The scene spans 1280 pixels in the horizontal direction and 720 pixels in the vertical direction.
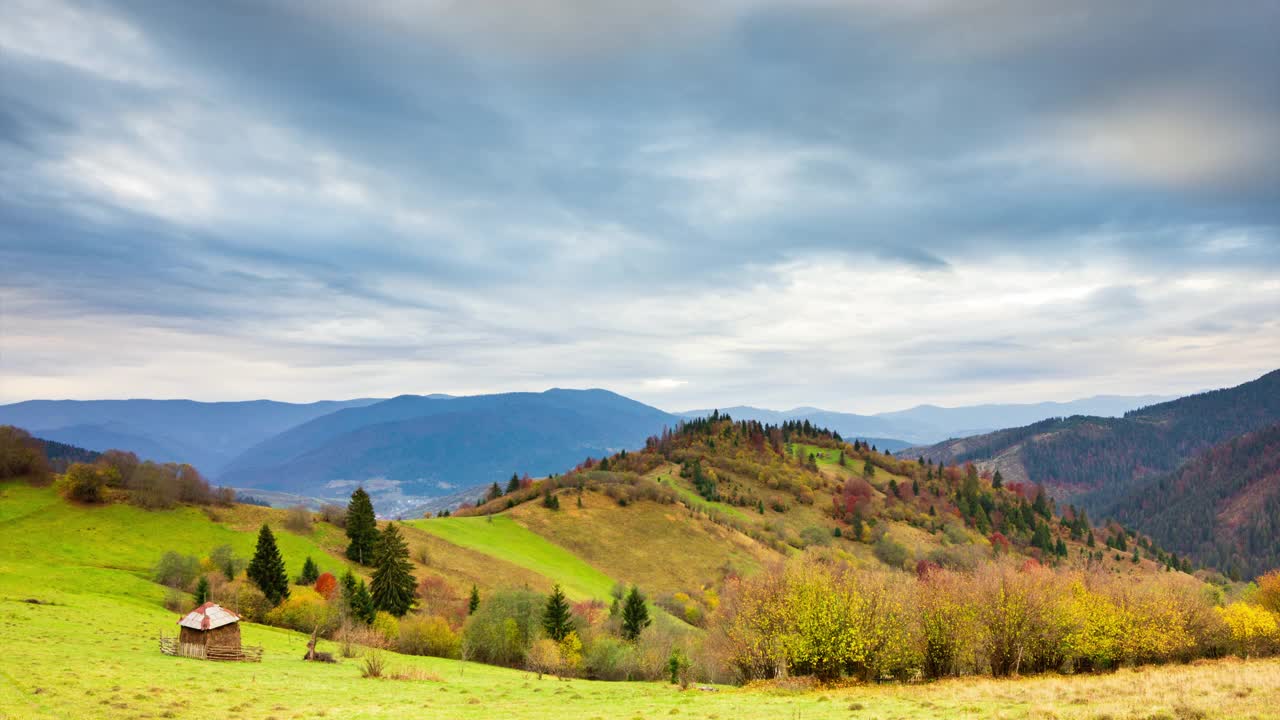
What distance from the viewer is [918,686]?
42.9 meters

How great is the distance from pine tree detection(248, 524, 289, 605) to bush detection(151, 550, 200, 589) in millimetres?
7793

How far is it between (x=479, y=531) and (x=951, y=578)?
108 metres

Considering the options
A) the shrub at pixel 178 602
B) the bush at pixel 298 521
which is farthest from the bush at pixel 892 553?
the shrub at pixel 178 602

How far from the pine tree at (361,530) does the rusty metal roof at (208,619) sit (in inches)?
2418

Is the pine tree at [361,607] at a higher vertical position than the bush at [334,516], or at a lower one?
lower

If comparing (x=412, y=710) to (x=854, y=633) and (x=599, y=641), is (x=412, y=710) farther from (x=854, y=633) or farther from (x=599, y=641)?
(x=599, y=641)

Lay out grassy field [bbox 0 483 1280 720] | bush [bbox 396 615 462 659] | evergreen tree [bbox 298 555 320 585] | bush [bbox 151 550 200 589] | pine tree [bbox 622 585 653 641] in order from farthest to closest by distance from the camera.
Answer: evergreen tree [bbox 298 555 320 585] < bush [bbox 151 550 200 589] < pine tree [bbox 622 585 653 641] < bush [bbox 396 615 462 659] < grassy field [bbox 0 483 1280 720]

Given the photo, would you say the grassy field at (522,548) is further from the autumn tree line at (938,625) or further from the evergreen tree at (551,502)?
the autumn tree line at (938,625)

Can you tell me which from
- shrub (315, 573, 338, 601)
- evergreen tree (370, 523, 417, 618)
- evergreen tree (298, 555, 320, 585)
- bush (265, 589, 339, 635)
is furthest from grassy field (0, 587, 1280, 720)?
evergreen tree (298, 555, 320, 585)

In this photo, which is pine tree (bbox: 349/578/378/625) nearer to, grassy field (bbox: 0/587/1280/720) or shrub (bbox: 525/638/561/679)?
shrub (bbox: 525/638/561/679)

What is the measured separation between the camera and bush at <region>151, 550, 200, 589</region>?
82688 millimetres

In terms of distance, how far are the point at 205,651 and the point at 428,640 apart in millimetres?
26067

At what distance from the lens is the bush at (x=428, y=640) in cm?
7125

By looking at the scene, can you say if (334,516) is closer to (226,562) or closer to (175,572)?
(226,562)
